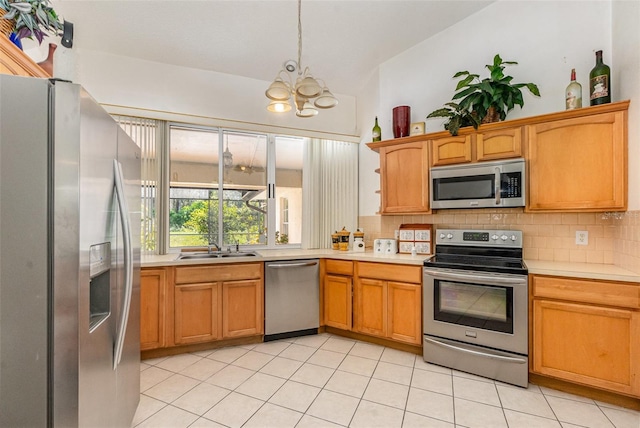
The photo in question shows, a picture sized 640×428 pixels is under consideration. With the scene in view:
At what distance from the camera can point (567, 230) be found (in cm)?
254

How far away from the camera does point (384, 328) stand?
2.90 metres

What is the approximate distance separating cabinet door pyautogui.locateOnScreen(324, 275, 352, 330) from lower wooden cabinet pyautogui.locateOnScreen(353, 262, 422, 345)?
0.29 ft

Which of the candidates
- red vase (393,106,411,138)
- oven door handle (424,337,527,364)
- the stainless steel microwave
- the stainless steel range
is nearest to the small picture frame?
red vase (393,106,411,138)

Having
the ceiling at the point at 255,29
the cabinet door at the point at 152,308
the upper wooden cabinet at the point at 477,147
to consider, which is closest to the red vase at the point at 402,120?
the upper wooden cabinet at the point at 477,147

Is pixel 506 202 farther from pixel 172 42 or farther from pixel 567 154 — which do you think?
pixel 172 42

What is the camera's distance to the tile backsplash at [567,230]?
216cm

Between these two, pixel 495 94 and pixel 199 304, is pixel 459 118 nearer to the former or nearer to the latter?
pixel 495 94

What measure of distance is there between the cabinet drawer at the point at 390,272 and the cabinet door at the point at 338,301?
0.73 ft

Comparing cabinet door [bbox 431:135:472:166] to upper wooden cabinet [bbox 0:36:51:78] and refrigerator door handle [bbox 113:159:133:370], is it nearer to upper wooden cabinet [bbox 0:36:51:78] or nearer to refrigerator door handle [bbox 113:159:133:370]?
refrigerator door handle [bbox 113:159:133:370]

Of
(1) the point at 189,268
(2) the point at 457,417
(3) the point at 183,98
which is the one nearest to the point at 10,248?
(1) the point at 189,268

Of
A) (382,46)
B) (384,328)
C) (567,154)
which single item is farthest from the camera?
(382,46)

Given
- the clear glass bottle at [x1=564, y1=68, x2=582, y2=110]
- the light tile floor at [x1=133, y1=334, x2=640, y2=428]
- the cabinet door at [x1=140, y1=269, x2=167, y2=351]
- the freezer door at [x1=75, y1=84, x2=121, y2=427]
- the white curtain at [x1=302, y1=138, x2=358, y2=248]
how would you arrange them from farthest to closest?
the white curtain at [x1=302, y1=138, x2=358, y2=248] → the cabinet door at [x1=140, y1=269, x2=167, y2=351] → the clear glass bottle at [x1=564, y1=68, x2=582, y2=110] → the light tile floor at [x1=133, y1=334, x2=640, y2=428] → the freezer door at [x1=75, y1=84, x2=121, y2=427]

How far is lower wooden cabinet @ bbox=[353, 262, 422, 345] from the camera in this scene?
2734 millimetres

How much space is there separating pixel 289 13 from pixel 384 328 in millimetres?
3005
